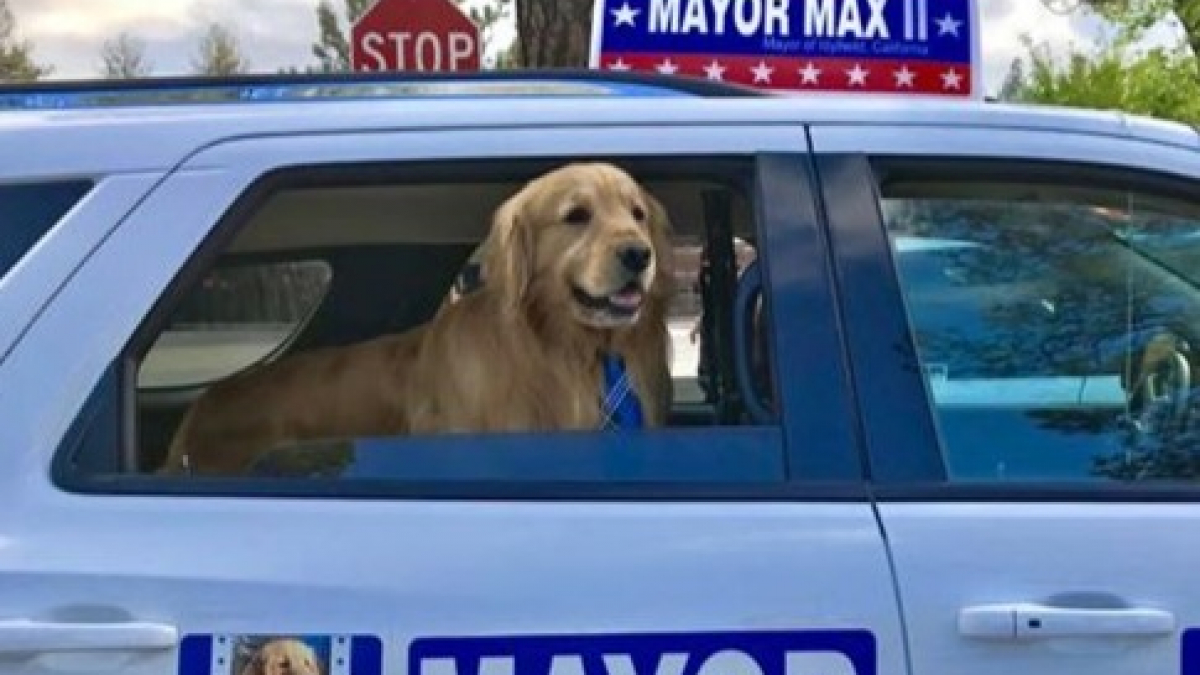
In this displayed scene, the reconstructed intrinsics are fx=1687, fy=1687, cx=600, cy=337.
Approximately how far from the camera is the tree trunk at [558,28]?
7.36 m

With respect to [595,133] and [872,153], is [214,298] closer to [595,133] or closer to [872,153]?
[595,133]

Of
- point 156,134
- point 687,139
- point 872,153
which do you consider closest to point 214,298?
point 156,134

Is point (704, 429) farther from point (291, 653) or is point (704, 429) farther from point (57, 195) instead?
point (57, 195)

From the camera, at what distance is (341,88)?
2.73 meters

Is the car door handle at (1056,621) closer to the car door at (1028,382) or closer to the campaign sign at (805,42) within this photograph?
Answer: the car door at (1028,382)

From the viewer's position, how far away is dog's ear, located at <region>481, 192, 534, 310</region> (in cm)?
273

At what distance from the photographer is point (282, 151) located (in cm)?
236

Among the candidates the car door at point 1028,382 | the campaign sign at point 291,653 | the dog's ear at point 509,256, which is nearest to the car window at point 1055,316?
the car door at point 1028,382

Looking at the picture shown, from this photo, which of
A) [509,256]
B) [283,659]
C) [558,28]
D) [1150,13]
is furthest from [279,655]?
[1150,13]

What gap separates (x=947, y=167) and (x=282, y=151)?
0.95 m

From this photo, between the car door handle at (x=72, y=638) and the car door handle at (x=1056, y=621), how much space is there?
104 cm

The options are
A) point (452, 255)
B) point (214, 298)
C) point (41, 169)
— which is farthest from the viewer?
point (452, 255)

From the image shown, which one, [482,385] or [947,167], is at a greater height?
[947,167]

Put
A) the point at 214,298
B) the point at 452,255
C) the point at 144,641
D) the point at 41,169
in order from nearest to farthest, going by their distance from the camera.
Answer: the point at 144,641, the point at 41,169, the point at 214,298, the point at 452,255
